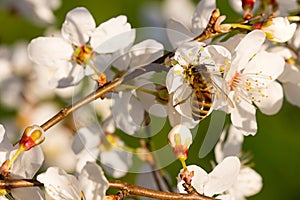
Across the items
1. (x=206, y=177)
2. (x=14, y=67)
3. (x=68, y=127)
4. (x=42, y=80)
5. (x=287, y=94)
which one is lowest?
(x=206, y=177)

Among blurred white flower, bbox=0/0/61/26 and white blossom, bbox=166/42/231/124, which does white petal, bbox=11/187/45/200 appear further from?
blurred white flower, bbox=0/0/61/26

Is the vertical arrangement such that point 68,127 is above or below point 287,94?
above

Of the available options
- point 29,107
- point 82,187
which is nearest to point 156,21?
point 29,107

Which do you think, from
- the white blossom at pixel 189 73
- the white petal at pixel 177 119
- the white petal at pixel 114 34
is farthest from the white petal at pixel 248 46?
the white petal at pixel 114 34

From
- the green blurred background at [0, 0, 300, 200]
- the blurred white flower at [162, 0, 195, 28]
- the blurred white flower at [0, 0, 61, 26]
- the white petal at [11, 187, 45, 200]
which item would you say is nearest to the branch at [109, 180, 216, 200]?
the white petal at [11, 187, 45, 200]

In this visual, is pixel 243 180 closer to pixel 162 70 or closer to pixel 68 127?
pixel 162 70

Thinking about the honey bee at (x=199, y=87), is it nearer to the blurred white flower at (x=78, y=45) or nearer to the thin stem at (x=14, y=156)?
the blurred white flower at (x=78, y=45)

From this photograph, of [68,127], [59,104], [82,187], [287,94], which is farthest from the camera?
[59,104]
